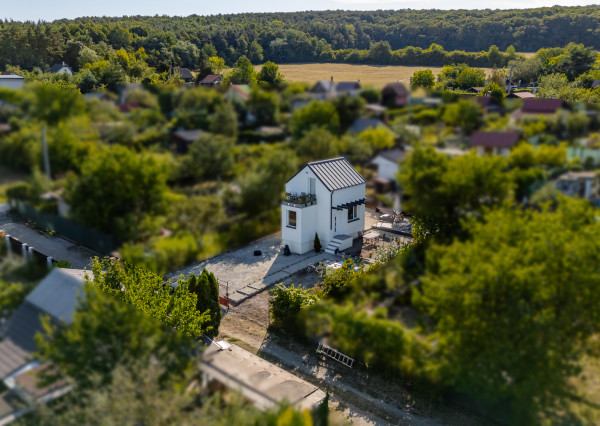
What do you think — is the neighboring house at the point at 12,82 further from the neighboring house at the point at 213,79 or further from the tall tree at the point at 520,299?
the tall tree at the point at 520,299

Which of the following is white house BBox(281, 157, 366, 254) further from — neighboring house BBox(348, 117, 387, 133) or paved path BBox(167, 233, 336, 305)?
neighboring house BBox(348, 117, 387, 133)

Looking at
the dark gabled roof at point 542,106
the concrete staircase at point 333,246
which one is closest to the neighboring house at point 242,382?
the dark gabled roof at point 542,106

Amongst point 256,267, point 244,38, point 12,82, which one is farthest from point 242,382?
point 256,267

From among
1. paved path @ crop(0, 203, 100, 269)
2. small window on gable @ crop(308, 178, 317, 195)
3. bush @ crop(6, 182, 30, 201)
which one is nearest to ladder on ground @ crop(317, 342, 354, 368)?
small window on gable @ crop(308, 178, 317, 195)

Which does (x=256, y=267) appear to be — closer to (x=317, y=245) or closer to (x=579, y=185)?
(x=317, y=245)

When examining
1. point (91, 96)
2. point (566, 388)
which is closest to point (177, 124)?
point (91, 96)

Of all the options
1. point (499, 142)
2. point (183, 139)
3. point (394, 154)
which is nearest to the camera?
point (183, 139)
